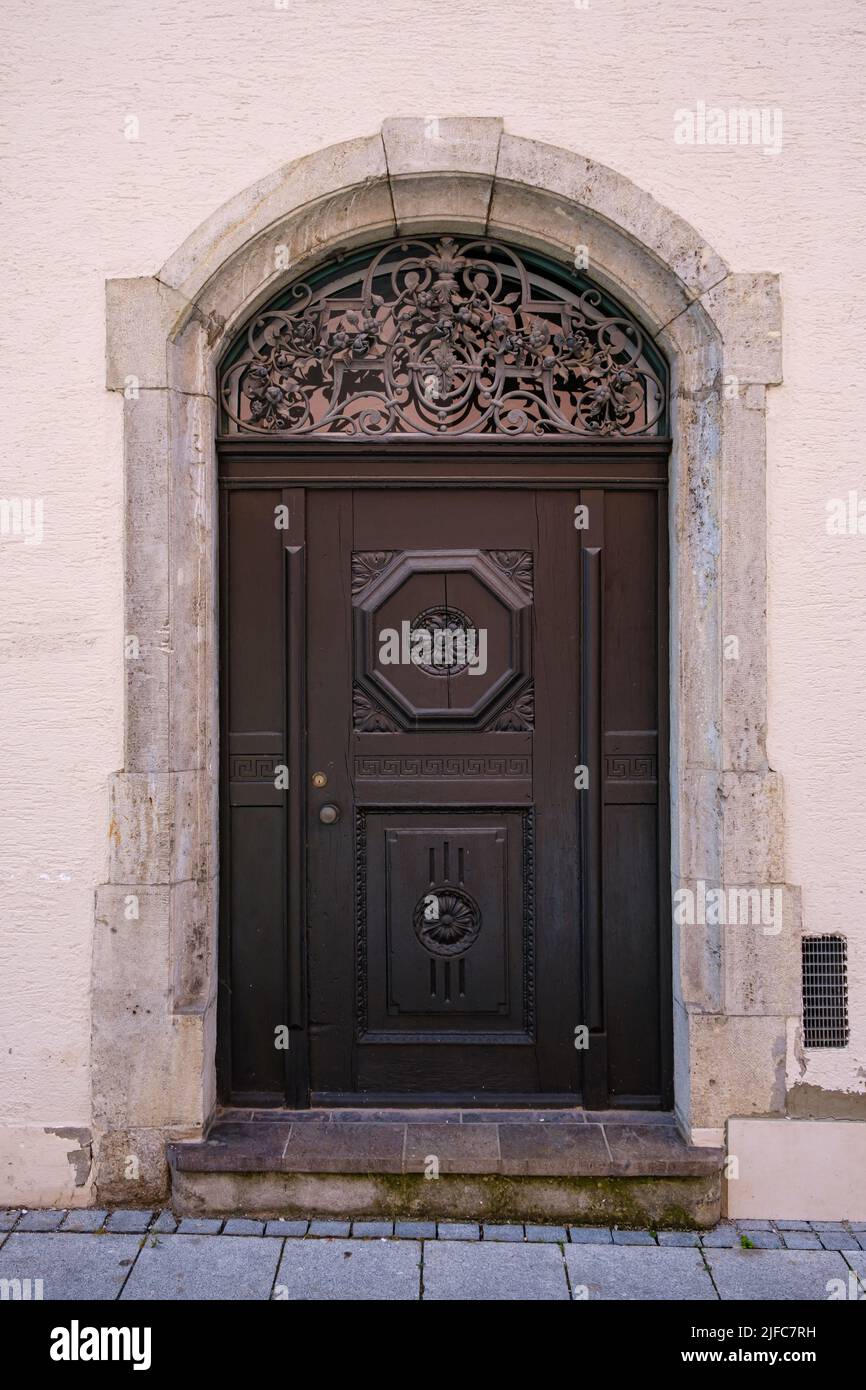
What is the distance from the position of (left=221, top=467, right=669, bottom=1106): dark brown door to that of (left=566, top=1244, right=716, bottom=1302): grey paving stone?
618mm

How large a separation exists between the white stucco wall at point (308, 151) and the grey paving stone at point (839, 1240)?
1.63 ft

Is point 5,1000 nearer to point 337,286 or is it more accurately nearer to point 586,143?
point 337,286

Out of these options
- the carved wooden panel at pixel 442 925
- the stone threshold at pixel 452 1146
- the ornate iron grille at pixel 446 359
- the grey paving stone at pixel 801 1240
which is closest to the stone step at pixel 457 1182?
the stone threshold at pixel 452 1146

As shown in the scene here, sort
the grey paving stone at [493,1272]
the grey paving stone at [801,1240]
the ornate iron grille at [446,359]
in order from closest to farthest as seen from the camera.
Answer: the grey paving stone at [493,1272]
the grey paving stone at [801,1240]
the ornate iron grille at [446,359]

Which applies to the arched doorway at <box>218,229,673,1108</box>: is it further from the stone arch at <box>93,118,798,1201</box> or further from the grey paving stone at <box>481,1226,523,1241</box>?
the grey paving stone at <box>481,1226,523,1241</box>

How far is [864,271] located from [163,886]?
3430 millimetres

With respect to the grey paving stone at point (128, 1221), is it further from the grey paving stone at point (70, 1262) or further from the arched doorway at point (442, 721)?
the arched doorway at point (442, 721)

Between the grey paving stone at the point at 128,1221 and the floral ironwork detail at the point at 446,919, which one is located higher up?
the floral ironwork detail at the point at 446,919

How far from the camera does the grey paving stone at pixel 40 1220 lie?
11.0 feet

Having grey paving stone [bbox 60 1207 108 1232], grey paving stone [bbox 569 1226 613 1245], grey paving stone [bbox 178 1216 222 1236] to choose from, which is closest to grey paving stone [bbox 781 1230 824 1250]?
grey paving stone [bbox 569 1226 613 1245]

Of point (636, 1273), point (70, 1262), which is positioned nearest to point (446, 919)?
point (636, 1273)

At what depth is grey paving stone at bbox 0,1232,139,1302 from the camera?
3021mm

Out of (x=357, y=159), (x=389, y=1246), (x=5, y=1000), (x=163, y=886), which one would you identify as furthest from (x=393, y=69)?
(x=389, y=1246)

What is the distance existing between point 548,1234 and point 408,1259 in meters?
0.51
